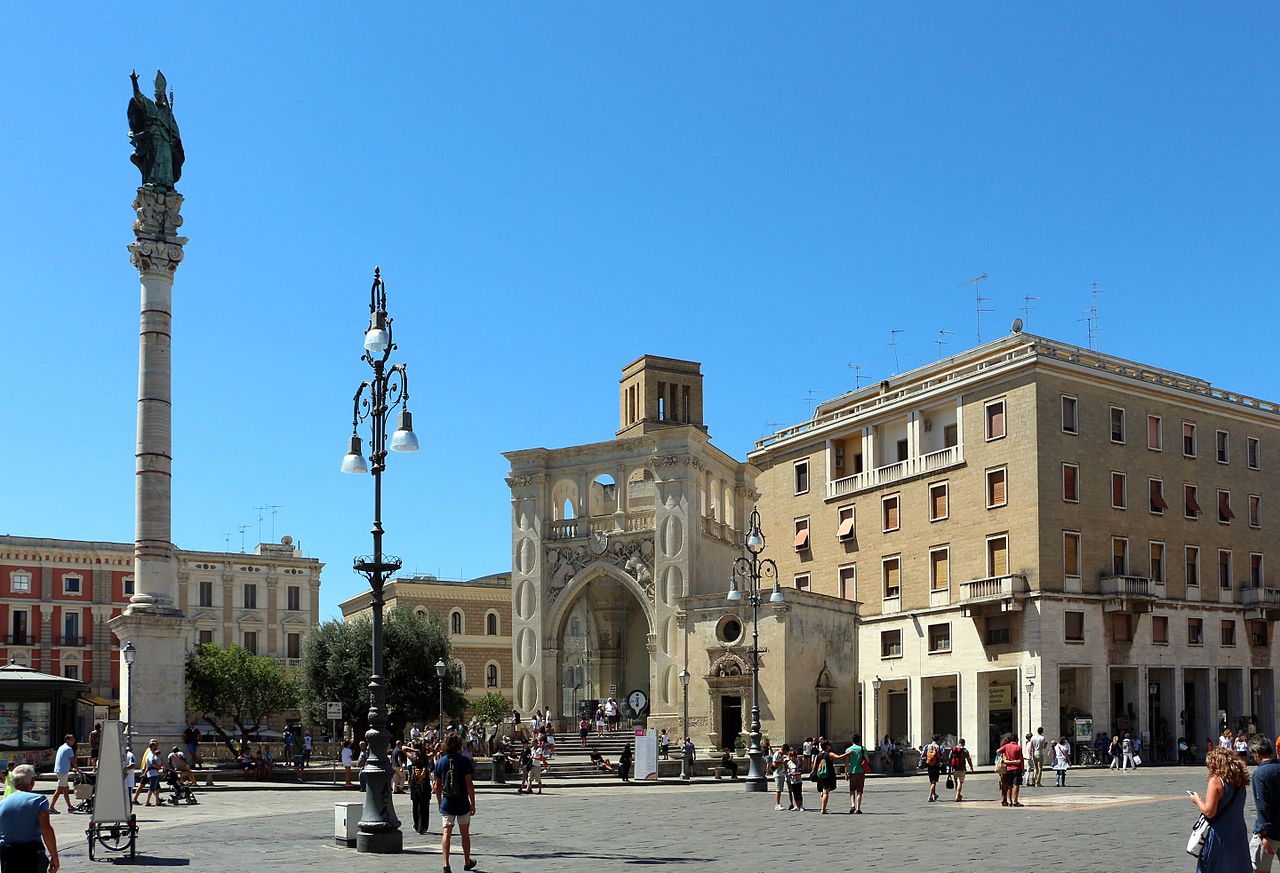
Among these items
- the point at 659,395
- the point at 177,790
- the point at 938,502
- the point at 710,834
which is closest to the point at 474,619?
the point at 659,395

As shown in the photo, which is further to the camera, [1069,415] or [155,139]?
[1069,415]

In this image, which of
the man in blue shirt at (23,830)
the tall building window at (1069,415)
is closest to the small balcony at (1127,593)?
the tall building window at (1069,415)

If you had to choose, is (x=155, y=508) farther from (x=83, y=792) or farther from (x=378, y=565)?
(x=378, y=565)

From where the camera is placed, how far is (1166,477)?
5244 centimetres

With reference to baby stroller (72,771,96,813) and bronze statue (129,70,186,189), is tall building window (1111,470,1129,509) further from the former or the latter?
baby stroller (72,771,96,813)

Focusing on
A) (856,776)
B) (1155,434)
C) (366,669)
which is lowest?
(856,776)

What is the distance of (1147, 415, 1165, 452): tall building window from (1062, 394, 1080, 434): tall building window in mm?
4043

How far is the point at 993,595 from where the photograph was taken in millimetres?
48625

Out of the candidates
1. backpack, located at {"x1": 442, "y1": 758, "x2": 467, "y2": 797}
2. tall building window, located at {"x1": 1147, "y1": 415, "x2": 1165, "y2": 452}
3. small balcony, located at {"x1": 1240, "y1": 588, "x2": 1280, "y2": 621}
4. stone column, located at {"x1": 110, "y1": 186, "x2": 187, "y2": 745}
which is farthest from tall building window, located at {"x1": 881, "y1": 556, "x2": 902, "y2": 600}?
backpack, located at {"x1": 442, "y1": 758, "x2": 467, "y2": 797}

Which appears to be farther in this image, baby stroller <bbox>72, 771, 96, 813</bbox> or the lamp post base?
baby stroller <bbox>72, 771, 96, 813</bbox>

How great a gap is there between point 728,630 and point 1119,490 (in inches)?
572

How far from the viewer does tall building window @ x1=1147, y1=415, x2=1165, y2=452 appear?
52.3 meters

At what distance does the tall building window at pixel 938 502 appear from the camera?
5228 centimetres

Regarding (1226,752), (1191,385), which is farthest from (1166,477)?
(1226,752)
